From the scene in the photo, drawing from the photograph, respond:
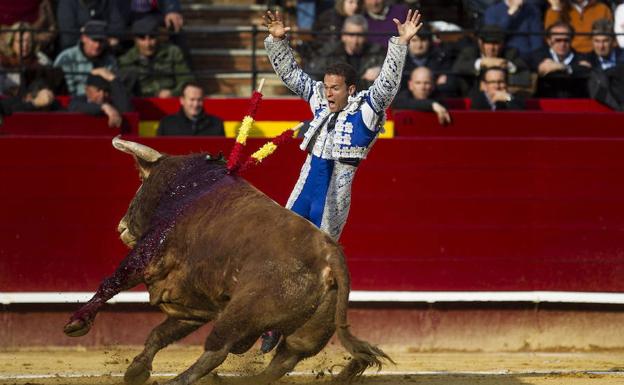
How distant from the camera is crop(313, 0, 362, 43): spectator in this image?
937 cm

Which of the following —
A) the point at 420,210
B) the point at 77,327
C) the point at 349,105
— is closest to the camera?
the point at 77,327

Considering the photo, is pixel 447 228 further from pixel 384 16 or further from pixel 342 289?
pixel 342 289

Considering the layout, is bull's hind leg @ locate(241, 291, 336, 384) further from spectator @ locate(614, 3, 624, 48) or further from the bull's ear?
spectator @ locate(614, 3, 624, 48)

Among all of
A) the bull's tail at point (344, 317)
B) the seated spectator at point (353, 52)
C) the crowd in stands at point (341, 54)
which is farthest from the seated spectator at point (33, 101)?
the bull's tail at point (344, 317)

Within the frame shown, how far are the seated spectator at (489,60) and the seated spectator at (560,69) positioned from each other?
0.59ft

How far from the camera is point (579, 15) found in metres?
9.84

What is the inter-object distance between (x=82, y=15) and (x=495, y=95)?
2529 millimetres

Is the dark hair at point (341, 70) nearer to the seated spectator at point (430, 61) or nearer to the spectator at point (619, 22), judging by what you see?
the seated spectator at point (430, 61)

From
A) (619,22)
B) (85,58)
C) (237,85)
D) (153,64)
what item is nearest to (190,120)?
(153,64)

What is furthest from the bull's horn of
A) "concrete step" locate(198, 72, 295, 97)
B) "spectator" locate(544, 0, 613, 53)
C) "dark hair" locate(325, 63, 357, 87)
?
"spectator" locate(544, 0, 613, 53)

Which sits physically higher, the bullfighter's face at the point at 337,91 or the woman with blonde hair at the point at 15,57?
the bullfighter's face at the point at 337,91

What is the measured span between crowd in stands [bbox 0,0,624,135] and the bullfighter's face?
84.1 inches

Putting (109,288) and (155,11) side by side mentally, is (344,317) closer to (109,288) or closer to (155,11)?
(109,288)

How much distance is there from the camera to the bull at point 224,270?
5.73 m
